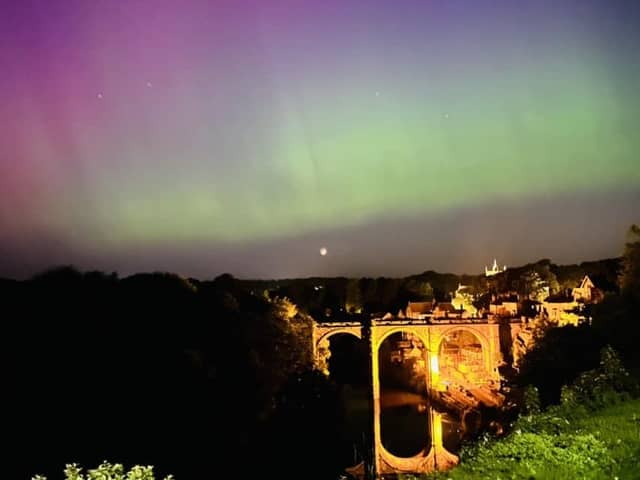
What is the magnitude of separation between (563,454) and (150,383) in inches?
828

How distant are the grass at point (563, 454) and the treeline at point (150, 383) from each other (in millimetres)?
16156

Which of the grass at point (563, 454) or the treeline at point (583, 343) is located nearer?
the grass at point (563, 454)

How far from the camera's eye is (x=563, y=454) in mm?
8820

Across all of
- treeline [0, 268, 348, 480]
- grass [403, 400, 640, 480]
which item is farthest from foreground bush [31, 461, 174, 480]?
treeline [0, 268, 348, 480]

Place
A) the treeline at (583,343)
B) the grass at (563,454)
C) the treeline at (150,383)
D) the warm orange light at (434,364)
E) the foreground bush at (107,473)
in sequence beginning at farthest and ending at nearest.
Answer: the warm orange light at (434,364), the treeline at (583,343), the treeline at (150,383), the grass at (563,454), the foreground bush at (107,473)

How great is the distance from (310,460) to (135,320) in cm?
1172

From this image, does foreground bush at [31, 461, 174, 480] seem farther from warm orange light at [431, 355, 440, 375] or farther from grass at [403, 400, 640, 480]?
warm orange light at [431, 355, 440, 375]

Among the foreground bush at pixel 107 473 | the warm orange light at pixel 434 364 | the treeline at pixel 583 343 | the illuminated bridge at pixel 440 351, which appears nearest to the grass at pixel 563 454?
the foreground bush at pixel 107 473

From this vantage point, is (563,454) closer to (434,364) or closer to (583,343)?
(583,343)

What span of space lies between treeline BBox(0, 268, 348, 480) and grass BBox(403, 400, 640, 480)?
16.2m

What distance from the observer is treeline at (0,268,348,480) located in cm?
2216

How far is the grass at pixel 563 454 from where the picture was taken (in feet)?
27.3

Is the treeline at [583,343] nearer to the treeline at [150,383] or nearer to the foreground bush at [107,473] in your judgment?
the treeline at [150,383]

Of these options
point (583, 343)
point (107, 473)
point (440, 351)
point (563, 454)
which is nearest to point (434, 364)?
point (440, 351)
